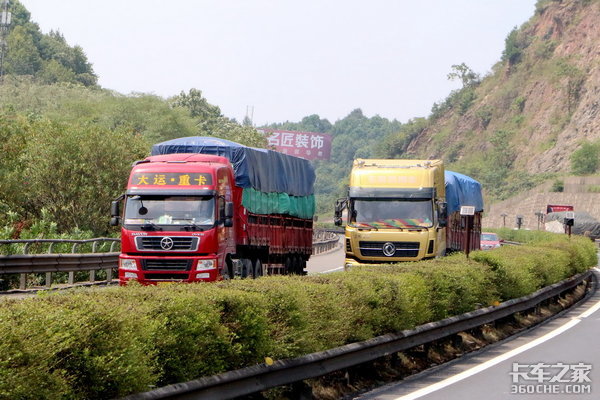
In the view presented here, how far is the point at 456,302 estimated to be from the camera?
17.0 meters

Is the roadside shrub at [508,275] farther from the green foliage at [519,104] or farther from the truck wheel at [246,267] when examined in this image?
the green foliage at [519,104]

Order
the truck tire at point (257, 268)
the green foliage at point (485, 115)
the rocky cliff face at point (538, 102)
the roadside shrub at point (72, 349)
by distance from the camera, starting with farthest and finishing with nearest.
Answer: the green foliage at point (485, 115) → the rocky cliff face at point (538, 102) → the truck tire at point (257, 268) → the roadside shrub at point (72, 349)

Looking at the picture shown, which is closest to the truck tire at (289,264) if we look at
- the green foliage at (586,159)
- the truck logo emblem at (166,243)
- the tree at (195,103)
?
the truck logo emblem at (166,243)

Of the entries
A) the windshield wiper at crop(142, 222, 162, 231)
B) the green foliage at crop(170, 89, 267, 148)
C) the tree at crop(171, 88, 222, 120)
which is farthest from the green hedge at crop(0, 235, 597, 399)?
the tree at crop(171, 88, 222, 120)

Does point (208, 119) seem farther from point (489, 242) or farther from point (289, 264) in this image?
point (289, 264)

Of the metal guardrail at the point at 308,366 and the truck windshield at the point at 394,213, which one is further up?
the truck windshield at the point at 394,213

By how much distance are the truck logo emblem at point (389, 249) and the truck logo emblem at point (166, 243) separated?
7157 millimetres

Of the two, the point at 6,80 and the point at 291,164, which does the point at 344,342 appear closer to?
the point at 291,164

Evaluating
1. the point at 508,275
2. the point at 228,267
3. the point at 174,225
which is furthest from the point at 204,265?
the point at 508,275

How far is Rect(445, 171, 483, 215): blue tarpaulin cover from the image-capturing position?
1335 inches

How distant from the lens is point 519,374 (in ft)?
45.6

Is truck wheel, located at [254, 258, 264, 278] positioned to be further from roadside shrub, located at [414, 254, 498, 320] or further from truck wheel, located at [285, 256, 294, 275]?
roadside shrub, located at [414, 254, 498, 320]

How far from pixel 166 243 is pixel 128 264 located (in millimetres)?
944

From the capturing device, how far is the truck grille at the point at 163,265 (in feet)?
71.3
